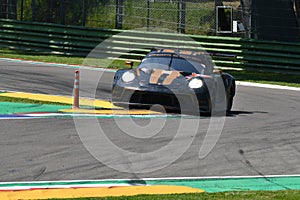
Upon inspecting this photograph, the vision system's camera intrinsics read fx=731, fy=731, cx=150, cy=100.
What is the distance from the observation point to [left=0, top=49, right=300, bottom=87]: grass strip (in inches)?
940

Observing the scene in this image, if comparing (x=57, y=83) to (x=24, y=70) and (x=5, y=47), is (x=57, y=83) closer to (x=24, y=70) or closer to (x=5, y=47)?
(x=24, y=70)

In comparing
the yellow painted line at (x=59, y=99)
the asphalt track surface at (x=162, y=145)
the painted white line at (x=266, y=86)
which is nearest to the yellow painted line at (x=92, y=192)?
the asphalt track surface at (x=162, y=145)

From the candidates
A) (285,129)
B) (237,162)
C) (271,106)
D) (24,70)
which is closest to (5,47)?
(24,70)

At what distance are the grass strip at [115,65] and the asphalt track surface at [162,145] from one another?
24.2 feet

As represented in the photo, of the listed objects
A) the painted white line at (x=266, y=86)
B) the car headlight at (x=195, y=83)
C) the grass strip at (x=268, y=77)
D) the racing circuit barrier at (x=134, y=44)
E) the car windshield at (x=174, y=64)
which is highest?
the car windshield at (x=174, y=64)

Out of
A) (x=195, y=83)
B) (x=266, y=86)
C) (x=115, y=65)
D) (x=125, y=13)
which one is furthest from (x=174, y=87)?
(x=125, y=13)

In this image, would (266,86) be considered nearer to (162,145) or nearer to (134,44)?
(134,44)

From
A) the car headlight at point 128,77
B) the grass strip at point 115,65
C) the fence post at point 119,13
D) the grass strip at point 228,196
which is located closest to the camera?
the grass strip at point 228,196

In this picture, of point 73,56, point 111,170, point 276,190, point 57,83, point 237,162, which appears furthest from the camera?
point 73,56

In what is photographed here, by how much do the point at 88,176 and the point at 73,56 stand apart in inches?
760

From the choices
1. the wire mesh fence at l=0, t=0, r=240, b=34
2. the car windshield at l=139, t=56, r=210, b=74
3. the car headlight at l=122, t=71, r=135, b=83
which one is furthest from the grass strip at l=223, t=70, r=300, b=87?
the car headlight at l=122, t=71, r=135, b=83

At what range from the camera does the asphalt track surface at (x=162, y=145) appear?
31.0 feet

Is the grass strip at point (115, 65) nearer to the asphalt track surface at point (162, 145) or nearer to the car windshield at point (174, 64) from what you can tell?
the asphalt track surface at point (162, 145)

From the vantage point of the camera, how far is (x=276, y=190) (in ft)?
29.5
